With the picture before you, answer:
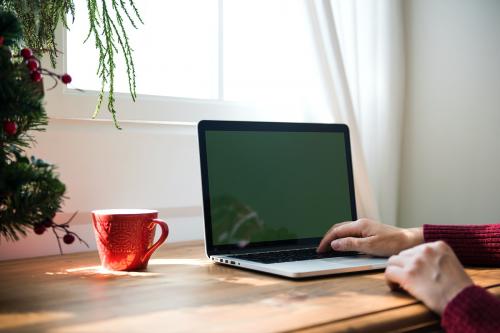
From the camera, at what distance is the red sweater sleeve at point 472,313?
70 cm

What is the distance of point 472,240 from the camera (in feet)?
3.53

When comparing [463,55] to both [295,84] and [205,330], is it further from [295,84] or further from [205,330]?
[205,330]

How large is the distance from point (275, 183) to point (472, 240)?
39 centimetres

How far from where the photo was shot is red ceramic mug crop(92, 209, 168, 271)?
954 mm

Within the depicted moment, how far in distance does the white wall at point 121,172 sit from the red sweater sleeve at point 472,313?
2.54 feet

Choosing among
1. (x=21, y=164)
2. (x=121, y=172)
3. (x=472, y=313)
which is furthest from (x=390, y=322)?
(x=121, y=172)

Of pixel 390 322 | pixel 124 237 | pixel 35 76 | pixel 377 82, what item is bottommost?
pixel 390 322

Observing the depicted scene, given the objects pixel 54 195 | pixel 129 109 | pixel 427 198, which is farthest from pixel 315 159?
pixel 54 195

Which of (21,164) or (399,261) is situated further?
(399,261)

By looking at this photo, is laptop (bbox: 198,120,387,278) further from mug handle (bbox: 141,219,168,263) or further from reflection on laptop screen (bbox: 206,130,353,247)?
mug handle (bbox: 141,219,168,263)

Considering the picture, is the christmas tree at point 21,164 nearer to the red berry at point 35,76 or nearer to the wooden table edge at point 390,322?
the red berry at point 35,76

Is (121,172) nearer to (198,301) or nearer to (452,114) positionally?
(198,301)

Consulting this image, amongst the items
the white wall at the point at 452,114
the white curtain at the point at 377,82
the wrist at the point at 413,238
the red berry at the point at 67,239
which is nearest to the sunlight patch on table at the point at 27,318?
the red berry at the point at 67,239

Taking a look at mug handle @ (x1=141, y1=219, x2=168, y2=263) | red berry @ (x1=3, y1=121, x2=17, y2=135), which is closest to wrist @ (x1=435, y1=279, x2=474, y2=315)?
mug handle @ (x1=141, y1=219, x2=168, y2=263)
